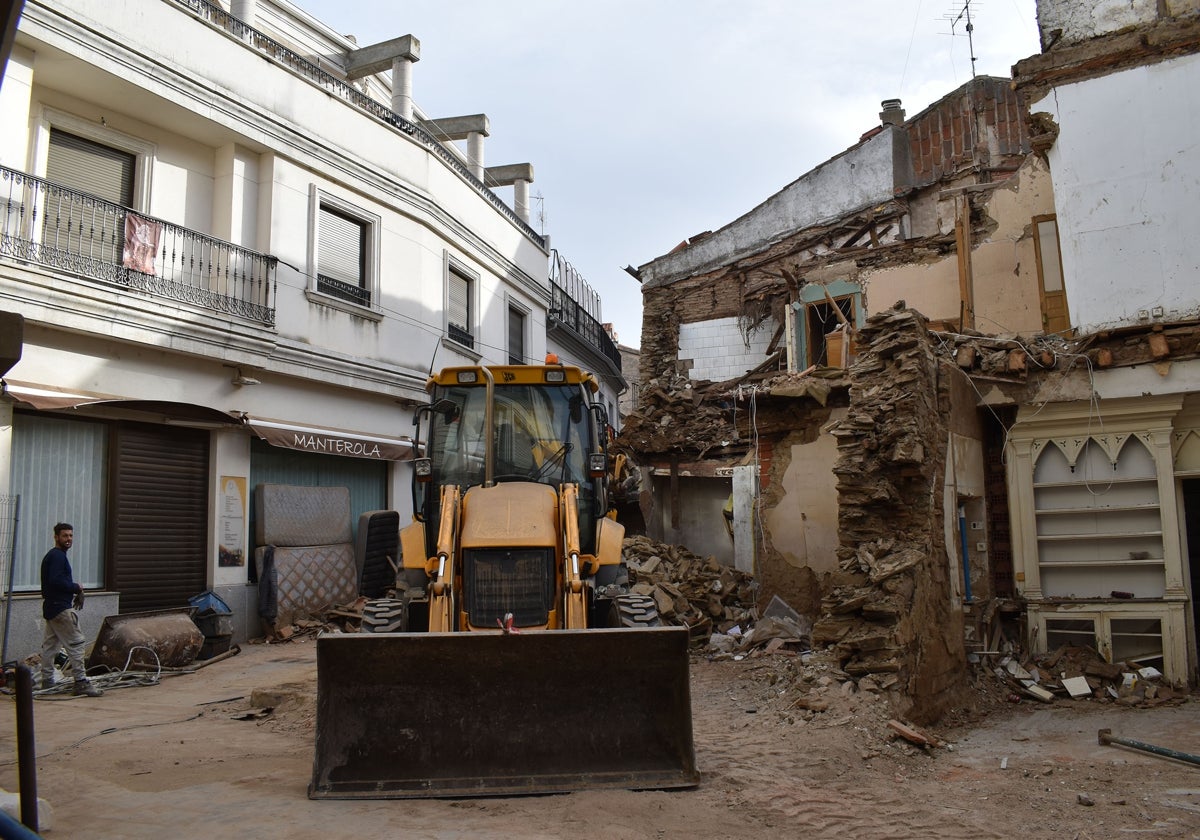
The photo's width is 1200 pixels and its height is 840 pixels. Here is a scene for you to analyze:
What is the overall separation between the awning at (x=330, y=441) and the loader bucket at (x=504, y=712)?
842 cm

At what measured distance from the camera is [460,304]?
61.6ft

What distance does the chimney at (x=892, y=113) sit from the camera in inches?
731

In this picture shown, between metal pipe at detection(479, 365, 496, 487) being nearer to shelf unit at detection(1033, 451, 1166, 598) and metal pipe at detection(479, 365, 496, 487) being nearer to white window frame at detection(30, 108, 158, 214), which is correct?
shelf unit at detection(1033, 451, 1166, 598)

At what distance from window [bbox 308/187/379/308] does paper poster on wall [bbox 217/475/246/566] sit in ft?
11.6

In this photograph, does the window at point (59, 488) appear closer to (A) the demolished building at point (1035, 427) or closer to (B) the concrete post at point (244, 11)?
(B) the concrete post at point (244, 11)

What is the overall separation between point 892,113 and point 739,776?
653 inches

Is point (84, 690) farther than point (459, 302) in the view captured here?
No

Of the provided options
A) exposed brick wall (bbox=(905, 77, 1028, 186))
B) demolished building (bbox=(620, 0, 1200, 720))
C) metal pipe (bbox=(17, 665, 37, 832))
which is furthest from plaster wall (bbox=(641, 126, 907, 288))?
metal pipe (bbox=(17, 665, 37, 832))

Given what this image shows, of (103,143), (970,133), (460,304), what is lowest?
(460,304)

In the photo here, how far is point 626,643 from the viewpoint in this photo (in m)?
5.51

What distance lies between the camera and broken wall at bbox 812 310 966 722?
25.0 feet

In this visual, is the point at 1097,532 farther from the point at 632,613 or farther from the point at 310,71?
the point at 310,71

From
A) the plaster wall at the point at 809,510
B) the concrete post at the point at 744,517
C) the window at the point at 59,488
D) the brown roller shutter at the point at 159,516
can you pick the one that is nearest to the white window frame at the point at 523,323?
the concrete post at the point at 744,517

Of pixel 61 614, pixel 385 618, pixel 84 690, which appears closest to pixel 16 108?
pixel 61 614
